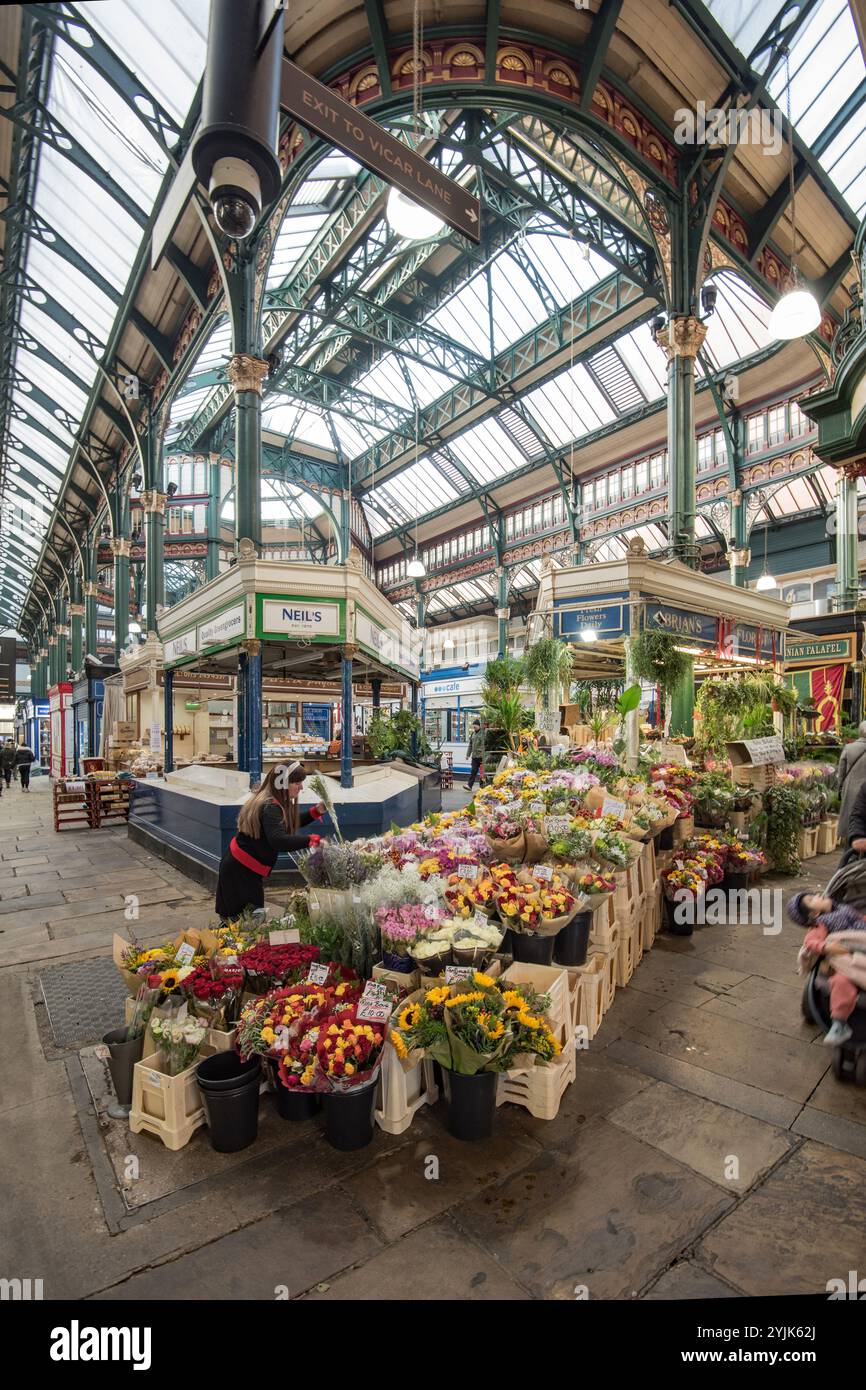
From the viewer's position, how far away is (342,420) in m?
26.1

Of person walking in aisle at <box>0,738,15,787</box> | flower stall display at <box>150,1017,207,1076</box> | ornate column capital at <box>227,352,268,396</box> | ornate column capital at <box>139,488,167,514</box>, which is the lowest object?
person walking in aisle at <box>0,738,15,787</box>

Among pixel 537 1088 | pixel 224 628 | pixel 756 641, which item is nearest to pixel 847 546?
pixel 756 641

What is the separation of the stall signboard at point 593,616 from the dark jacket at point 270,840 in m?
6.25

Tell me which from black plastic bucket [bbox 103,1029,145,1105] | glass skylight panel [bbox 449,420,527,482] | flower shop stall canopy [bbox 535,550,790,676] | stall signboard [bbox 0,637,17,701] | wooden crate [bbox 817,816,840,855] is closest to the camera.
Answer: black plastic bucket [bbox 103,1029,145,1105]

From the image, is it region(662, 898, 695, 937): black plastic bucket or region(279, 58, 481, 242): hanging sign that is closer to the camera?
region(279, 58, 481, 242): hanging sign

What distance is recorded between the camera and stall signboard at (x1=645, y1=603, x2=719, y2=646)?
8.95m

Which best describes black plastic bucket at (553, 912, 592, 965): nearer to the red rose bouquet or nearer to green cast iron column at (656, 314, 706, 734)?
the red rose bouquet

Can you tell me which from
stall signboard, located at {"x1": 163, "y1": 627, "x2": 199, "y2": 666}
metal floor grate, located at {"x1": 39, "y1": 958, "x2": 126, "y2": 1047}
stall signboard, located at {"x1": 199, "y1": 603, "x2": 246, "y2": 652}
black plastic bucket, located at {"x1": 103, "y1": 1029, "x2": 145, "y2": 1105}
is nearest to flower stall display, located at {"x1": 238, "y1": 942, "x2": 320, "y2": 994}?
black plastic bucket, located at {"x1": 103, "y1": 1029, "x2": 145, "y2": 1105}

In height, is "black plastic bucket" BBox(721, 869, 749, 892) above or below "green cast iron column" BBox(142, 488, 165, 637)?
below

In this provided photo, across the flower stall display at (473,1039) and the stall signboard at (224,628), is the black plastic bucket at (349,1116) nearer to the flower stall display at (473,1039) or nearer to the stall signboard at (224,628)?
the flower stall display at (473,1039)

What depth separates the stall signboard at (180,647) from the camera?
8943 mm

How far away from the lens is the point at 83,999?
4.08 m

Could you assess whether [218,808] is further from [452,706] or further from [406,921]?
[452,706]

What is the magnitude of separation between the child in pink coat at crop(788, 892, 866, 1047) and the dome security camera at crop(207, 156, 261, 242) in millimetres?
3711
